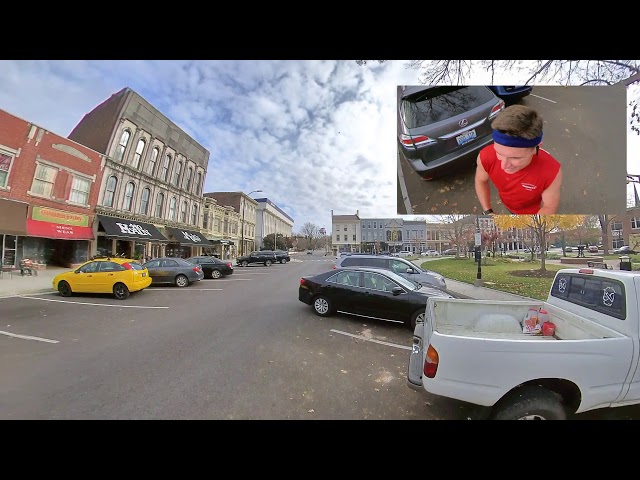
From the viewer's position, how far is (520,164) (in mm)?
5520

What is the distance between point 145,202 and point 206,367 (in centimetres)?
2338

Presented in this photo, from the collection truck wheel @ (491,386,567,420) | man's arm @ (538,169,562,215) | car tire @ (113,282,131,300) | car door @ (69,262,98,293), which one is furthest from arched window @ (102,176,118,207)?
man's arm @ (538,169,562,215)

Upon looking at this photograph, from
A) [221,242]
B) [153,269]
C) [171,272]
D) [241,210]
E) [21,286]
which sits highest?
[241,210]

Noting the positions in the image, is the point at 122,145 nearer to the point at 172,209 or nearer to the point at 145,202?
the point at 145,202

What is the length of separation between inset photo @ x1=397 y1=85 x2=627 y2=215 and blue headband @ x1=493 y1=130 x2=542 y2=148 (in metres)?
0.02

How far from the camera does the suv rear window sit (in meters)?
5.79

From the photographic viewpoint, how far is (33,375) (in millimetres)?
3617

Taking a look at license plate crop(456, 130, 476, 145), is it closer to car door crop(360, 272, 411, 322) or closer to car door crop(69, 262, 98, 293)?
car door crop(360, 272, 411, 322)

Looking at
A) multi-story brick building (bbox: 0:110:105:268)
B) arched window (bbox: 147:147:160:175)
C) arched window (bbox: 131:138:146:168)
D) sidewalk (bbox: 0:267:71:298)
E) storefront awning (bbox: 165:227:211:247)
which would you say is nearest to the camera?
sidewalk (bbox: 0:267:71:298)

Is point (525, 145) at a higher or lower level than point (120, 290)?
higher

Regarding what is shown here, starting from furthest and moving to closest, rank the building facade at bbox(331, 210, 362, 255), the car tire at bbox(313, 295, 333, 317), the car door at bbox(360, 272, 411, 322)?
the building facade at bbox(331, 210, 362, 255)
the car tire at bbox(313, 295, 333, 317)
the car door at bbox(360, 272, 411, 322)

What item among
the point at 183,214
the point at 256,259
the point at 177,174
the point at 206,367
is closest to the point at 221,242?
the point at 183,214
